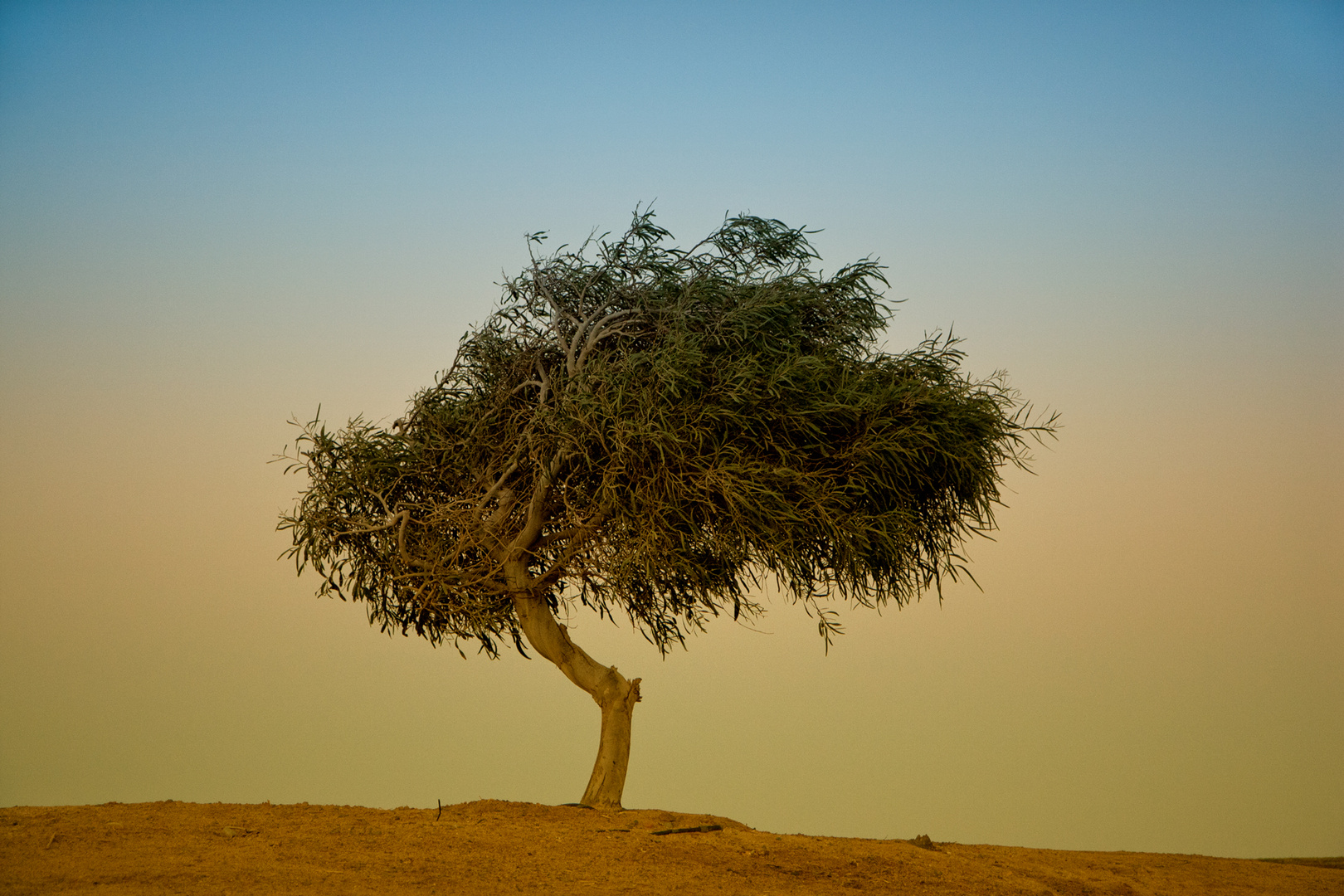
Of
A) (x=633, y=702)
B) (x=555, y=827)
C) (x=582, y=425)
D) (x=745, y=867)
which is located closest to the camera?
(x=745, y=867)

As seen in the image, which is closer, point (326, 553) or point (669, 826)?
point (669, 826)

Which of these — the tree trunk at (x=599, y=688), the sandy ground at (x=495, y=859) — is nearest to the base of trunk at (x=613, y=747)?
the tree trunk at (x=599, y=688)

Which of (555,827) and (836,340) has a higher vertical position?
(836,340)

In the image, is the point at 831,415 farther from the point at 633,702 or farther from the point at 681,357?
the point at 633,702

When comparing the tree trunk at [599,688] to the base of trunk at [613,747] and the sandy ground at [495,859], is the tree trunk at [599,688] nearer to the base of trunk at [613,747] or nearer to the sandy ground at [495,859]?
the base of trunk at [613,747]

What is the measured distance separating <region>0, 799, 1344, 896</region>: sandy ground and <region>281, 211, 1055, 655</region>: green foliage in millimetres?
2339

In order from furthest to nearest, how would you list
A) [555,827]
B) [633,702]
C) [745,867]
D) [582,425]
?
[633,702], [582,425], [555,827], [745,867]

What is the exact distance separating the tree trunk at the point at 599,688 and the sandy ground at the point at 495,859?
403 millimetres

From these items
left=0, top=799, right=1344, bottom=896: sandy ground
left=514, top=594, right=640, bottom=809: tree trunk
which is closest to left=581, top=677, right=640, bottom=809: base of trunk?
left=514, top=594, right=640, bottom=809: tree trunk

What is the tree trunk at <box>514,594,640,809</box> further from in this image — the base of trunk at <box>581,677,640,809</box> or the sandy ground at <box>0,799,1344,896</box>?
the sandy ground at <box>0,799,1344,896</box>

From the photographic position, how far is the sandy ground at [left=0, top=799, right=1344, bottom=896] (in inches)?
399

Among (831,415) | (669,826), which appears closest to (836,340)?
(831,415)

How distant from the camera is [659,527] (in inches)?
502

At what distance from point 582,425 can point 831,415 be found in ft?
8.50
